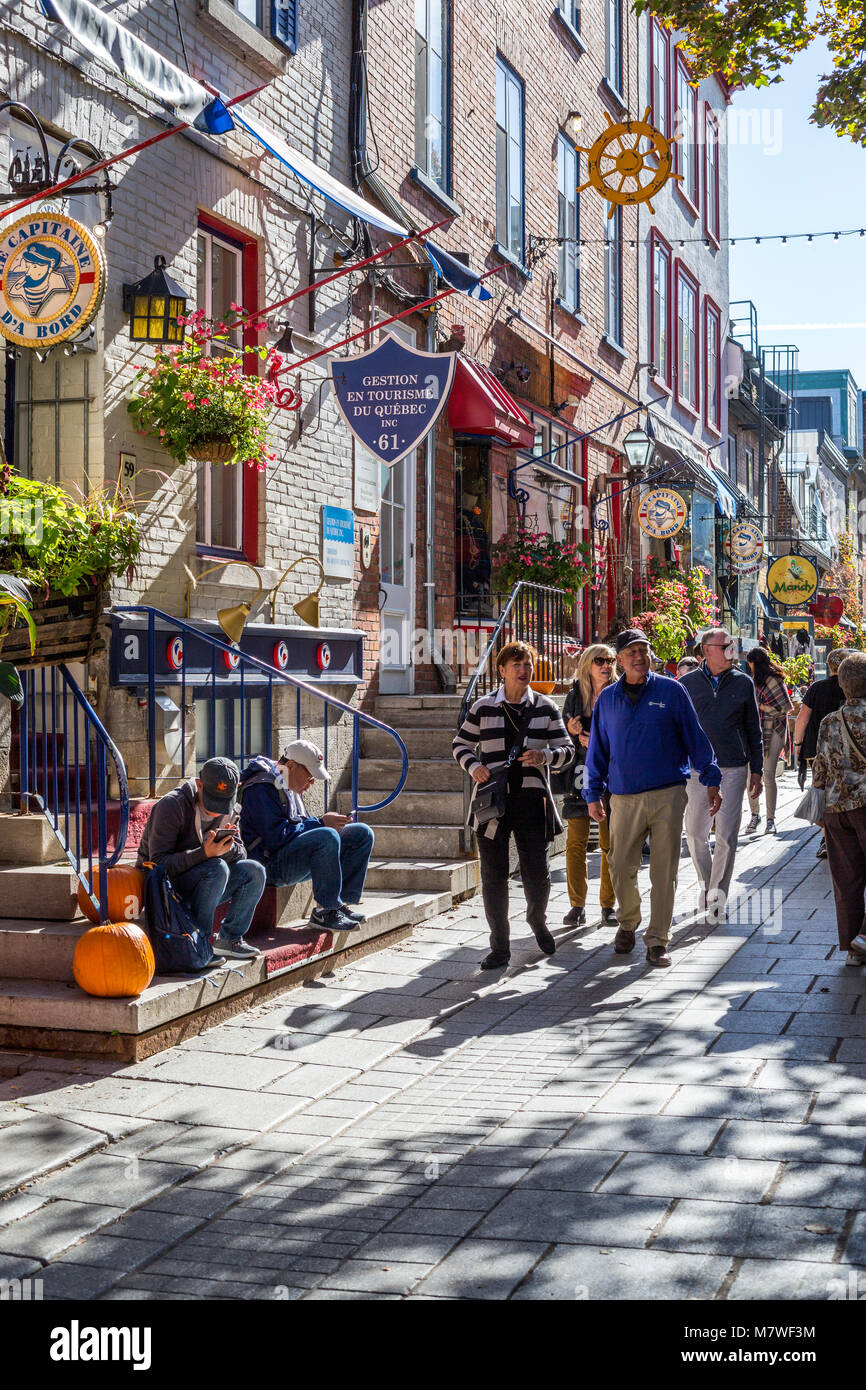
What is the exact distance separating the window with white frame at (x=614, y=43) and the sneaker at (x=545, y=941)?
15320mm

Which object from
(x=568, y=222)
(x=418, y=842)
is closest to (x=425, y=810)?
(x=418, y=842)

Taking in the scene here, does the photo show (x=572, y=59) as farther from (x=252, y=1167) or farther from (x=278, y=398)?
(x=252, y=1167)

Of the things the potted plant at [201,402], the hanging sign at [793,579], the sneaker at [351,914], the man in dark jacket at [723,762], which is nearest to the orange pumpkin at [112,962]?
the sneaker at [351,914]

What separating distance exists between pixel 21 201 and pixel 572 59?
1281cm

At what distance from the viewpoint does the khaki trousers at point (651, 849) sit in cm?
789

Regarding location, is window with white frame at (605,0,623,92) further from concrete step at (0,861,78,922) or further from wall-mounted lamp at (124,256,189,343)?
concrete step at (0,861,78,922)

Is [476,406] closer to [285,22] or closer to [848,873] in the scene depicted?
[285,22]

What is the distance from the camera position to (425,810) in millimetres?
10547

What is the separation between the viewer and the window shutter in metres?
10.1

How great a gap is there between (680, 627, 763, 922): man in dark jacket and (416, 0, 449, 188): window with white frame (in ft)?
20.1

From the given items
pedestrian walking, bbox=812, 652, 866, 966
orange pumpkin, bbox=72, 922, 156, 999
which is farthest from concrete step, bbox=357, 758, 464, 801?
orange pumpkin, bbox=72, 922, 156, 999

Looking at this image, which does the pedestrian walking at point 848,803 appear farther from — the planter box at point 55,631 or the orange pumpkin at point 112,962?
the planter box at point 55,631

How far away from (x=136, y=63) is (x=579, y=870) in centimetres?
547

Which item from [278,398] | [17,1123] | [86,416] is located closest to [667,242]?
[278,398]
